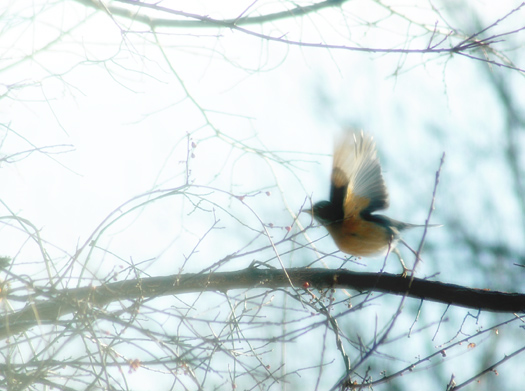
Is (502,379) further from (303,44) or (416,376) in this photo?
(303,44)

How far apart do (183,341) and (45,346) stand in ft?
2.11

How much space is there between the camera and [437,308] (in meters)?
11.3

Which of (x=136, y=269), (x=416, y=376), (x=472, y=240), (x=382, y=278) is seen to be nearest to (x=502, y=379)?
(x=416, y=376)

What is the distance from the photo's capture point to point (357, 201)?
4664 millimetres

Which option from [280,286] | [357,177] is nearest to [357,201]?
[357,177]

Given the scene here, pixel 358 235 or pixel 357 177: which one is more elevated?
pixel 357 177

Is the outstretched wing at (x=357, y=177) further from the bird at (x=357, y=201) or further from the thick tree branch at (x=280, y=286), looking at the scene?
the thick tree branch at (x=280, y=286)

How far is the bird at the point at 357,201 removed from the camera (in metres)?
4.47

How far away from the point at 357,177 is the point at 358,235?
1.52 ft

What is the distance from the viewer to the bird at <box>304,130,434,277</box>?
4469 mm

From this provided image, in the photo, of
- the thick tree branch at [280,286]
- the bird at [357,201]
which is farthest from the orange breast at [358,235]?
the thick tree branch at [280,286]

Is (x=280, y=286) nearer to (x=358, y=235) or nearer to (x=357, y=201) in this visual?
A: (x=358, y=235)

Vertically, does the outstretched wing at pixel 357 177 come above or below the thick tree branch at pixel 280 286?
above

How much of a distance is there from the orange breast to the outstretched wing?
3.3 inches
